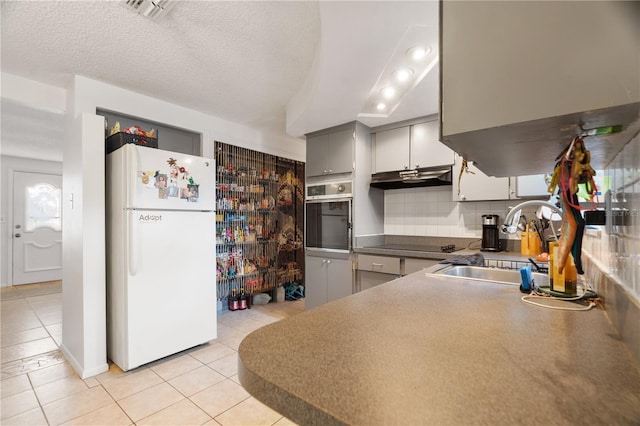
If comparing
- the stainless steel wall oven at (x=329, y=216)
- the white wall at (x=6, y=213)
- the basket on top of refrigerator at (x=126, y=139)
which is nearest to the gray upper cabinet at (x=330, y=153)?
the stainless steel wall oven at (x=329, y=216)

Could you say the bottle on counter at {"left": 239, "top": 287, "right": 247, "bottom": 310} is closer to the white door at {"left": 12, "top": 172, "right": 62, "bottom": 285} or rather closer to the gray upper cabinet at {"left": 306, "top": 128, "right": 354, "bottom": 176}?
the gray upper cabinet at {"left": 306, "top": 128, "right": 354, "bottom": 176}

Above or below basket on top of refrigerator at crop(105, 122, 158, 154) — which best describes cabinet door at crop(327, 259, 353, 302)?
below

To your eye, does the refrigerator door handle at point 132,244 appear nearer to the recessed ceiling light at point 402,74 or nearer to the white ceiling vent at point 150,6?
the white ceiling vent at point 150,6

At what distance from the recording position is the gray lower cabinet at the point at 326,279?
10.1 feet

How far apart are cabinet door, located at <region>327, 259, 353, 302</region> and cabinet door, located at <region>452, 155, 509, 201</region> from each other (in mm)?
1259

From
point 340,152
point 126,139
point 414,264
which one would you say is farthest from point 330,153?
point 126,139

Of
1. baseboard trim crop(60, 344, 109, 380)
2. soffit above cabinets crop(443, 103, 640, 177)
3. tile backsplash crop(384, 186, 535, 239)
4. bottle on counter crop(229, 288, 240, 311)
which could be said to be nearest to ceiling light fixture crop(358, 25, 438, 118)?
tile backsplash crop(384, 186, 535, 239)

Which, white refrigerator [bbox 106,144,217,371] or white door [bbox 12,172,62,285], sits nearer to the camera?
white refrigerator [bbox 106,144,217,371]

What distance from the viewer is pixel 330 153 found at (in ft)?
11.0

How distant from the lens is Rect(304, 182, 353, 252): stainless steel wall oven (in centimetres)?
317

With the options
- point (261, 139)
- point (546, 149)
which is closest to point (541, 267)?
point (546, 149)

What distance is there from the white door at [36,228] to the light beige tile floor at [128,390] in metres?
3.09

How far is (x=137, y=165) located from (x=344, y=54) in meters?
1.70

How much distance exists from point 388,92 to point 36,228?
6645mm
